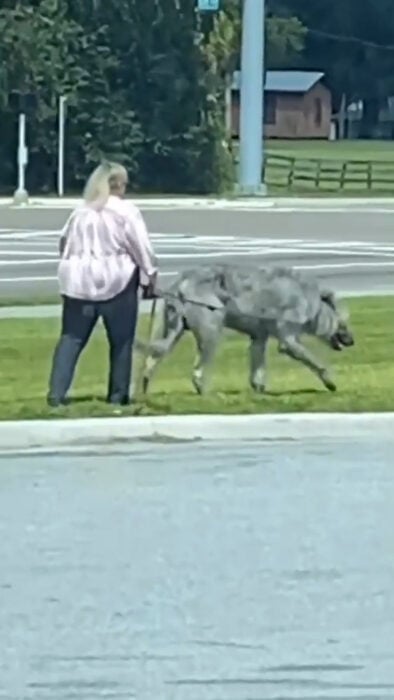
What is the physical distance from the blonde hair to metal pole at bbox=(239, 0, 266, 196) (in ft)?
133

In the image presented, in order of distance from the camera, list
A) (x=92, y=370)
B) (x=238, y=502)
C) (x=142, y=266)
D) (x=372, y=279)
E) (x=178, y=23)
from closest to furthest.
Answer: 1. (x=238, y=502)
2. (x=142, y=266)
3. (x=92, y=370)
4. (x=372, y=279)
5. (x=178, y=23)

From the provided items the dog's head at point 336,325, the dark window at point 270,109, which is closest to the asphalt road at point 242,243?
the dog's head at point 336,325

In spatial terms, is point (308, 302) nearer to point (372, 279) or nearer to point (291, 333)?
point (291, 333)

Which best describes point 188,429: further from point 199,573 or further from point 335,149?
point 335,149

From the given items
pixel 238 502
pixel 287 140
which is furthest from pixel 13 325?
pixel 287 140

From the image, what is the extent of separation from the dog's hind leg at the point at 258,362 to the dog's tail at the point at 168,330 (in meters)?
0.60

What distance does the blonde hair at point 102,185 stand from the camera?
48.3 ft

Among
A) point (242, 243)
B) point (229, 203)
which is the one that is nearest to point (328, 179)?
point (229, 203)

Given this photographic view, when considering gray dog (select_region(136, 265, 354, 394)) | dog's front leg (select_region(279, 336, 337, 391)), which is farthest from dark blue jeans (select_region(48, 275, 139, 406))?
dog's front leg (select_region(279, 336, 337, 391))

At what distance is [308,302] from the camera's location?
52.1ft

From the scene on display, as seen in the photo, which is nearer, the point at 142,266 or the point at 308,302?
the point at 142,266

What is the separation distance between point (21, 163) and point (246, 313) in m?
37.7

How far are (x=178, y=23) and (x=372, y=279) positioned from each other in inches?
1240

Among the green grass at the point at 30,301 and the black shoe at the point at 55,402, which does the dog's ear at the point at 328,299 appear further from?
the green grass at the point at 30,301
